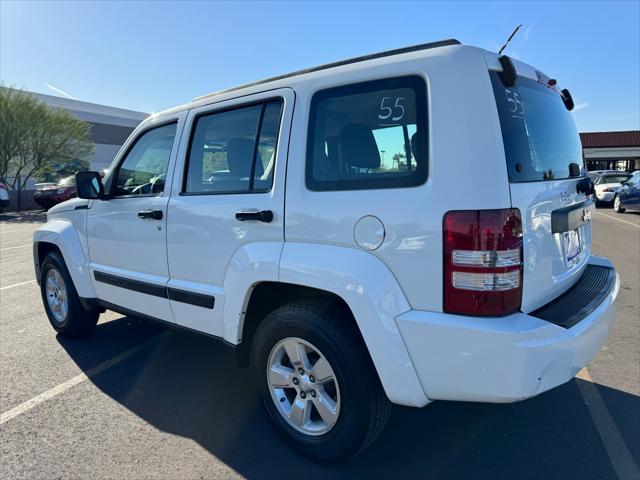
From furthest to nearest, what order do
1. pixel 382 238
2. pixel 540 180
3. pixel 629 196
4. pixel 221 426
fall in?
1. pixel 629 196
2. pixel 221 426
3. pixel 540 180
4. pixel 382 238

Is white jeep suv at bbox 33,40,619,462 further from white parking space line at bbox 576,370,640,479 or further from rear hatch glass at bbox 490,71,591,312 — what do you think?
white parking space line at bbox 576,370,640,479

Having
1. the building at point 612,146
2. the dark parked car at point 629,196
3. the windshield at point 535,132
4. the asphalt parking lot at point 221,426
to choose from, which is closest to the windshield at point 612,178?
the dark parked car at point 629,196

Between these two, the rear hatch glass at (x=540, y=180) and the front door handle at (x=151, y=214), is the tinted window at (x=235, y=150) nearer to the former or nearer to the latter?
the front door handle at (x=151, y=214)

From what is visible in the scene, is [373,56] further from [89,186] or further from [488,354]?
[89,186]

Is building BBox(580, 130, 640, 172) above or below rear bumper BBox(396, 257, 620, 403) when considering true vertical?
above

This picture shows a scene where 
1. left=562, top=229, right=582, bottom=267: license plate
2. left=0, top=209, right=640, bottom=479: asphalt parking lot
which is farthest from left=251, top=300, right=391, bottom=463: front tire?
left=562, top=229, right=582, bottom=267: license plate

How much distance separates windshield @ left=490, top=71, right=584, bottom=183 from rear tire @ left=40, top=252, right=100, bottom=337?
149 inches

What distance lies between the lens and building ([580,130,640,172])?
124 feet

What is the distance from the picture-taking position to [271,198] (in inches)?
106

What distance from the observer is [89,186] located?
3.77m

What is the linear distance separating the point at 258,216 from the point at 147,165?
151 cm

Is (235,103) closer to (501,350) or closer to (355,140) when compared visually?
(355,140)

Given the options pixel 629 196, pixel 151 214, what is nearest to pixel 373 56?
pixel 151 214

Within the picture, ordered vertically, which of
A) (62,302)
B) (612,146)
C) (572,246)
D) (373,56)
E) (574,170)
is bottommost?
(62,302)
